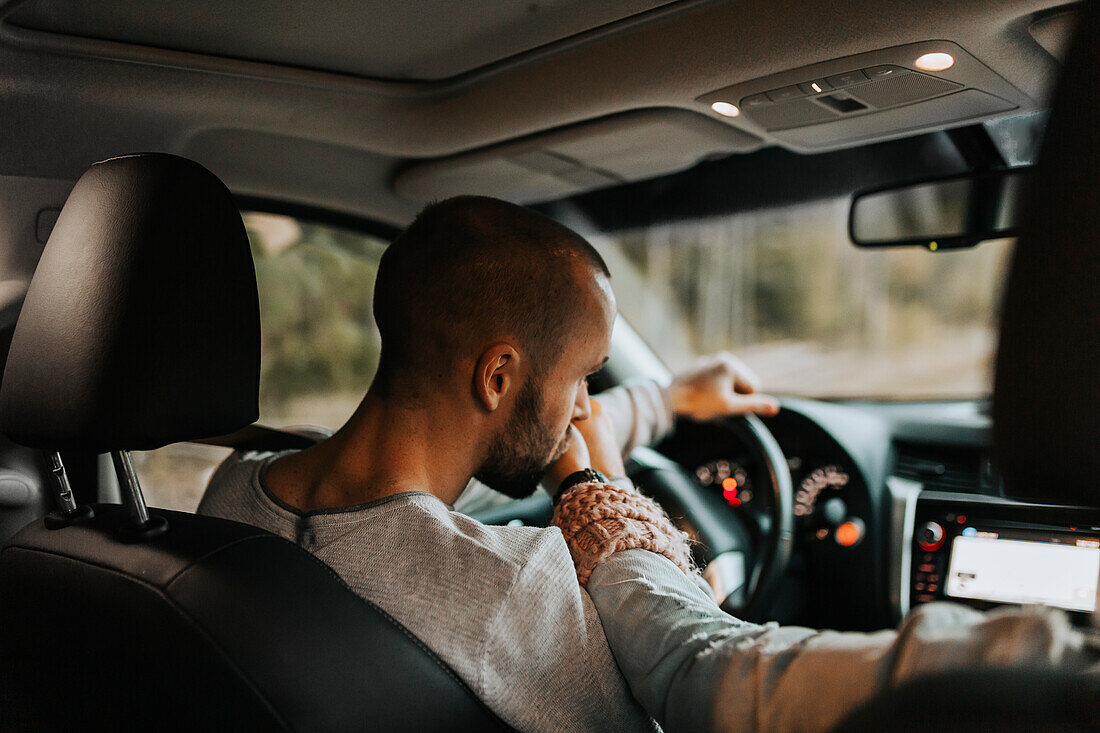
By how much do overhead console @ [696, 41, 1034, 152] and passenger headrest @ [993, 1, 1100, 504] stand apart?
0.92m

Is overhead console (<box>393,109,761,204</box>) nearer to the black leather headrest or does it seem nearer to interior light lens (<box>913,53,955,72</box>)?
interior light lens (<box>913,53,955,72</box>)

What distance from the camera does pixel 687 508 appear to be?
2393mm

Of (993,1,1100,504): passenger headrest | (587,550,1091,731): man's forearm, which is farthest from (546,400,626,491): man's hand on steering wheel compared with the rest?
(993,1,1100,504): passenger headrest

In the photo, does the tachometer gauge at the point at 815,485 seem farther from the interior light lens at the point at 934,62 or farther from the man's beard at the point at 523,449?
the interior light lens at the point at 934,62

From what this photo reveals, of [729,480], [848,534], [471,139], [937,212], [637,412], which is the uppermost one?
[471,139]

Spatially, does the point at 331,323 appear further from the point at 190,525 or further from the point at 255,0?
the point at 190,525

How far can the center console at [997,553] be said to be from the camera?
1879mm

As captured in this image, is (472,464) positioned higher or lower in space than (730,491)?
higher

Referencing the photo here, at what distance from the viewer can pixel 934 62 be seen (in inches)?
53.1

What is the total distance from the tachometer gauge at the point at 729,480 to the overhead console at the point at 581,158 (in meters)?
0.89

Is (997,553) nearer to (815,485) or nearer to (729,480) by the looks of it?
(815,485)

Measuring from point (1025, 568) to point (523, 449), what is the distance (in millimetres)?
1277

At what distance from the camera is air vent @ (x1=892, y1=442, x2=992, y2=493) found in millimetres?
2311

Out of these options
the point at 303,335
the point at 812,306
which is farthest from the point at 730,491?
the point at 812,306
